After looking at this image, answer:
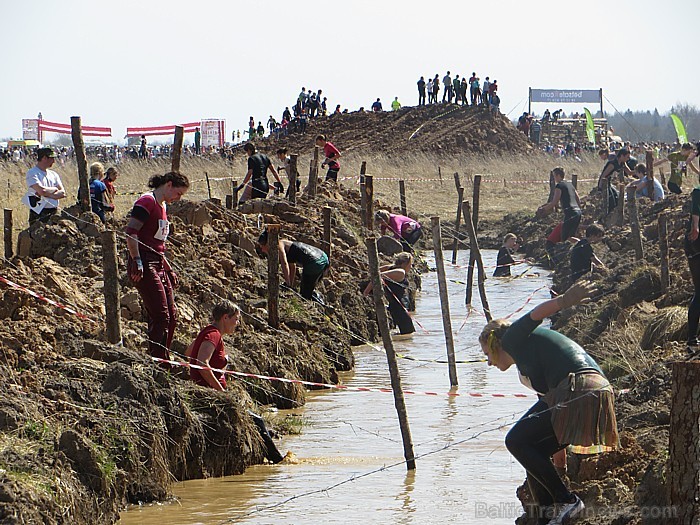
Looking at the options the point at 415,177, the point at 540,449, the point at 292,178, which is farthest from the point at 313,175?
the point at 415,177

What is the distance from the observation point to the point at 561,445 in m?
6.90

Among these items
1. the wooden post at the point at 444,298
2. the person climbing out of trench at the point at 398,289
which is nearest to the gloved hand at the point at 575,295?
the wooden post at the point at 444,298

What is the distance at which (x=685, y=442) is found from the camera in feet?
19.8

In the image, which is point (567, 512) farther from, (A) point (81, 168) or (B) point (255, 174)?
(B) point (255, 174)

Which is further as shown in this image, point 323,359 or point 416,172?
point 416,172

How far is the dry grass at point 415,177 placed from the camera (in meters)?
31.5

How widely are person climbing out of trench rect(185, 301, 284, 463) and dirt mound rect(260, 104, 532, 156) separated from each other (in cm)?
4108

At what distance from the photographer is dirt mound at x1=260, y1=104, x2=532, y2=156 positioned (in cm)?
5344

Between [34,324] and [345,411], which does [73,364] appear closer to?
[34,324]

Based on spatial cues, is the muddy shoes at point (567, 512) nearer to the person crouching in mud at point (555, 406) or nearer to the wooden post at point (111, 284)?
the person crouching in mud at point (555, 406)

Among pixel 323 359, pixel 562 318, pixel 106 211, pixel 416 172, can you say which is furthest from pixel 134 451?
pixel 416 172

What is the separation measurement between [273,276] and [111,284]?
12.9ft

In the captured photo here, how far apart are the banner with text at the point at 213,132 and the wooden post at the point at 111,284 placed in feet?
142

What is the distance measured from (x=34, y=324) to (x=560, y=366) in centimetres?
497
